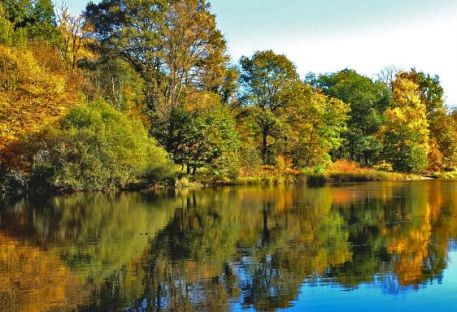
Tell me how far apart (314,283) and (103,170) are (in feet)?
97.0

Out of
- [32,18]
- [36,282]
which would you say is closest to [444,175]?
[32,18]

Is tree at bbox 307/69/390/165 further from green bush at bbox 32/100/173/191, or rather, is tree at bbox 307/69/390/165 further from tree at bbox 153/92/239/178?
green bush at bbox 32/100/173/191

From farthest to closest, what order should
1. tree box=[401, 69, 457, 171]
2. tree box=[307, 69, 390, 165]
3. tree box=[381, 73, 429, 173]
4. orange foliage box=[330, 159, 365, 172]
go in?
tree box=[401, 69, 457, 171]
tree box=[307, 69, 390, 165]
tree box=[381, 73, 429, 173]
orange foliage box=[330, 159, 365, 172]

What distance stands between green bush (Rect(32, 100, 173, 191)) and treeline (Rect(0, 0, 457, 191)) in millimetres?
84

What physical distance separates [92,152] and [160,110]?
12914 millimetres

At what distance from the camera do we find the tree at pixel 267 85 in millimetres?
55531

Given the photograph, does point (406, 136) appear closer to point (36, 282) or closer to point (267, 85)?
point (267, 85)

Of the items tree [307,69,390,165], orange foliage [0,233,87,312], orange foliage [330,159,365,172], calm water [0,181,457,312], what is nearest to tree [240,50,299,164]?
orange foliage [330,159,365,172]

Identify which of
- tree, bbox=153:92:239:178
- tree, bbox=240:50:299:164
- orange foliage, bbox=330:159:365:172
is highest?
tree, bbox=240:50:299:164

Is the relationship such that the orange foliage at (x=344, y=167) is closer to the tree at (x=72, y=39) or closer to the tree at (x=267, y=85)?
the tree at (x=267, y=85)

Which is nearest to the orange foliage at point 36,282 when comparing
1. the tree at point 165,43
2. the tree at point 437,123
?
the tree at point 165,43

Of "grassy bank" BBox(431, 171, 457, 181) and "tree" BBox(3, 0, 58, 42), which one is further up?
"tree" BBox(3, 0, 58, 42)

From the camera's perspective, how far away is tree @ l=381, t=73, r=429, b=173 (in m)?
61.7

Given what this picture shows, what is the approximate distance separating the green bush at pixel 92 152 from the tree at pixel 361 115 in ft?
105
